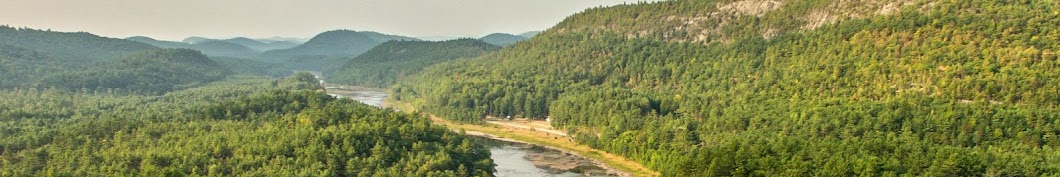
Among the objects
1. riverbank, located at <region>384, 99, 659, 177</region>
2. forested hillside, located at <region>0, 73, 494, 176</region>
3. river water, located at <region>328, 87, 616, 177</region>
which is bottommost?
river water, located at <region>328, 87, 616, 177</region>

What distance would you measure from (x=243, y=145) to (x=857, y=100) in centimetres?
8406

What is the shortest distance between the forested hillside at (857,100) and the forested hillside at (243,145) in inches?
1182

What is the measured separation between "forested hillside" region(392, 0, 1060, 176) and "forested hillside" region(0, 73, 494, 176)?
30022 mm

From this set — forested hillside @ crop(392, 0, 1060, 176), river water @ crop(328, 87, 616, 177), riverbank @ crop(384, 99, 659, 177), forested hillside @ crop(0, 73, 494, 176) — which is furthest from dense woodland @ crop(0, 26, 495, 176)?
forested hillside @ crop(392, 0, 1060, 176)

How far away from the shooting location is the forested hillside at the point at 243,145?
91.6 meters

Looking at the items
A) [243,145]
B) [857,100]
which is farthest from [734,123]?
[243,145]

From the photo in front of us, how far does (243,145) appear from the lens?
9994 centimetres

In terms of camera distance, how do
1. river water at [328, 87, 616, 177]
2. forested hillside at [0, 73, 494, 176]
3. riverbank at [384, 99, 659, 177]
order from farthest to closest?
1. riverbank at [384, 99, 659, 177]
2. river water at [328, 87, 616, 177]
3. forested hillside at [0, 73, 494, 176]

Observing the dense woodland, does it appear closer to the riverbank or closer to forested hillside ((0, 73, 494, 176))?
forested hillside ((0, 73, 494, 176))

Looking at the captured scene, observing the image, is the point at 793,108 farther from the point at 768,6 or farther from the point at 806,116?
the point at 768,6

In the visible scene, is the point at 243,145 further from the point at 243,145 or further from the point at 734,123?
the point at 734,123

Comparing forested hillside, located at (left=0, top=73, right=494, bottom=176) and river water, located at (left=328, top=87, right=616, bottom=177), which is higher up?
forested hillside, located at (left=0, top=73, right=494, bottom=176)

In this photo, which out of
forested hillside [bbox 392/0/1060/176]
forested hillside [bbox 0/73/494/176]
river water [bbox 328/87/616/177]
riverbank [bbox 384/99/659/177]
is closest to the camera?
forested hillside [bbox 0/73/494/176]

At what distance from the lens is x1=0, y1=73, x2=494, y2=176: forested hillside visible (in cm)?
9162
